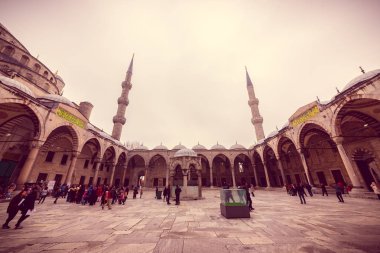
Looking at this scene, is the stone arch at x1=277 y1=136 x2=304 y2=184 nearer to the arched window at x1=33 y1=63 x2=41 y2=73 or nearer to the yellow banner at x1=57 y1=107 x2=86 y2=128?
the yellow banner at x1=57 y1=107 x2=86 y2=128

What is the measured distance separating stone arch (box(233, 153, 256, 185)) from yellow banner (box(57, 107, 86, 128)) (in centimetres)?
2591

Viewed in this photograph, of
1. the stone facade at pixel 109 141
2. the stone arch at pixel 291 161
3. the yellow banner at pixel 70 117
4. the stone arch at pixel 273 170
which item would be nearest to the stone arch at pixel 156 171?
the stone facade at pixel 109 141

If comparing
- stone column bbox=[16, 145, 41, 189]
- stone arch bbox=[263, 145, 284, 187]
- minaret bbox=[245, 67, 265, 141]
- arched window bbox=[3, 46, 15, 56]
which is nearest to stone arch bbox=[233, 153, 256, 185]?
stone arch bbox=[263, 145, 284, 187]

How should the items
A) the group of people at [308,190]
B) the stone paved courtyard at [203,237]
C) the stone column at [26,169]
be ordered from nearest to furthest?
1. the stone paved courtyard at [203,237]
2. the group of people at [308,190]
3. the stone column at [26,169]

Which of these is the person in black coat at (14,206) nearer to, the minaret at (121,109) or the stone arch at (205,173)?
the minaret at (121,109)

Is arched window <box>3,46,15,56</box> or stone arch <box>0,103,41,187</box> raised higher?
arched window <box>3,46,15,56</box>

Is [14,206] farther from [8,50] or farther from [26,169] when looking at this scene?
[8,50]

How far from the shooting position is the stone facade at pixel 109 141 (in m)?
12.5

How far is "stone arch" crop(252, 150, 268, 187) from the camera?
2864 cm

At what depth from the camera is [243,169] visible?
3164 centimetres

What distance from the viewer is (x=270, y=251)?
3348 mm

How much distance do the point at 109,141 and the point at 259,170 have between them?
90.0 ft

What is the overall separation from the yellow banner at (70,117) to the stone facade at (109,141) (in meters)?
0.10

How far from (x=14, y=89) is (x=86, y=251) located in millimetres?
→ 13910
